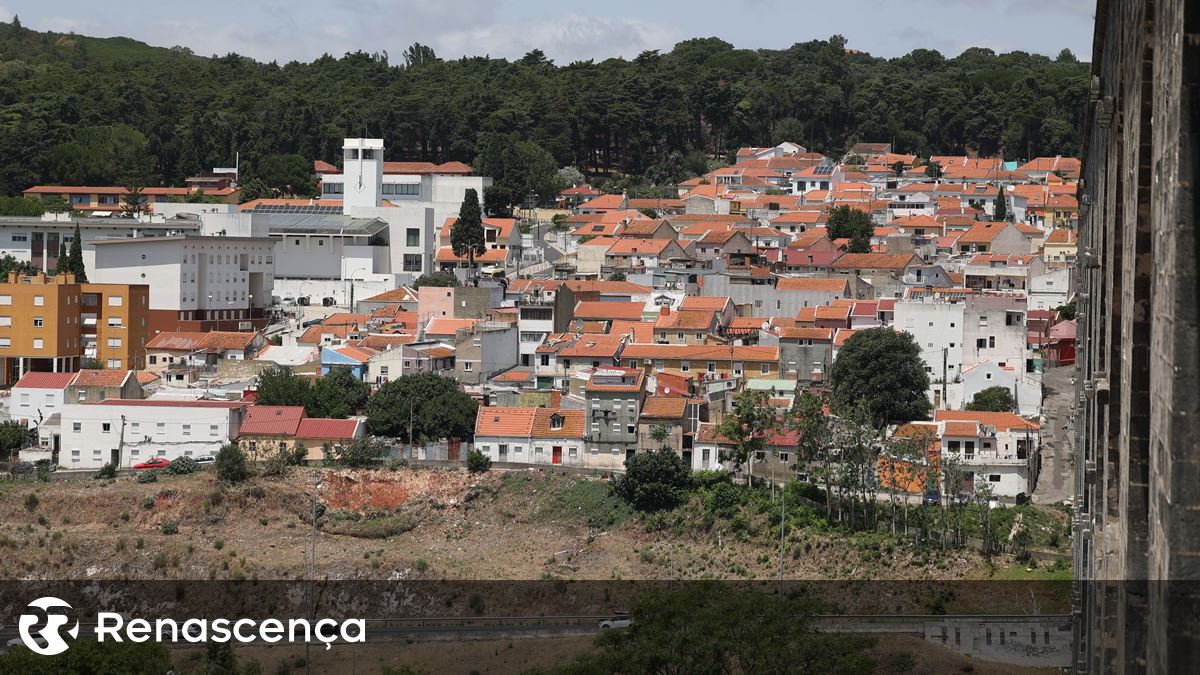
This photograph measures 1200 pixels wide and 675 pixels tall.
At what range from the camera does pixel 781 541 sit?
3275 cm

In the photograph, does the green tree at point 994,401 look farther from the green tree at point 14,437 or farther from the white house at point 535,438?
the green tree at point 14,437

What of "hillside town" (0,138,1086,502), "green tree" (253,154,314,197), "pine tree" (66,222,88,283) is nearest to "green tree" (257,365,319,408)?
"hillside town" (0,138,1086,502)

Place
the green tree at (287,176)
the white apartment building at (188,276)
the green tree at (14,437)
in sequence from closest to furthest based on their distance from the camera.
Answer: the green tree at (14,437) < the white apartment building at (188,276) < the green tree at (287,176)

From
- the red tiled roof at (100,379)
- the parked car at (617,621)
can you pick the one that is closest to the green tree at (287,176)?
the red tiled roof at (100,379)

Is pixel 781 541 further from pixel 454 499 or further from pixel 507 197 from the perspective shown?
pixel 507 197

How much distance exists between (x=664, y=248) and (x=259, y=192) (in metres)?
19.6

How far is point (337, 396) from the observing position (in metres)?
40.7

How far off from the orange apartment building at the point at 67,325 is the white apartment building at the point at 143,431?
309 inches

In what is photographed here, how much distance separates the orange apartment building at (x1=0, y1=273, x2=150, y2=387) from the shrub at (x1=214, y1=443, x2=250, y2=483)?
1085 centimetres

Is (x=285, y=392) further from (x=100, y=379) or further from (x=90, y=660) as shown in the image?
(x=90, y=660)

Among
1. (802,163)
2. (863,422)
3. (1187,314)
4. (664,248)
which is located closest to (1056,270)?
(664,248)

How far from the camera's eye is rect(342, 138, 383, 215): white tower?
63.8 metres

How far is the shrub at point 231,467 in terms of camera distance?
3741 cm
